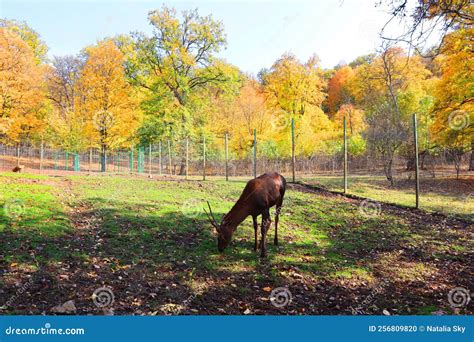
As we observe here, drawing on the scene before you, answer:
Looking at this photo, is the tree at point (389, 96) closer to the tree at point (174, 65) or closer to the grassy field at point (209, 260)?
the grassy field at point (209, 260)

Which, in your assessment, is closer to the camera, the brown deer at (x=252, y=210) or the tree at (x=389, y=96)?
the brown deer at (x=252, y=210)

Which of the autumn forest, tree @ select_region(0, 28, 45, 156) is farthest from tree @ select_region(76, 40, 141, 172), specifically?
tree @ select_region(0, 28, 45, 156)

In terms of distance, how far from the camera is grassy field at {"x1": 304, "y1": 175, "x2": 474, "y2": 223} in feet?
46.9

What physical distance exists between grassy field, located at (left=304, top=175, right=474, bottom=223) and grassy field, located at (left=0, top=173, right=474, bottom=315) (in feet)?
7.25

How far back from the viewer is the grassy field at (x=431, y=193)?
1430 cm

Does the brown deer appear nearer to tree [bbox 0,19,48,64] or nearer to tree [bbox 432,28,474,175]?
tree [bbox 432,28,474,175]

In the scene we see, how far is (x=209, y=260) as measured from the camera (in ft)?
24.7

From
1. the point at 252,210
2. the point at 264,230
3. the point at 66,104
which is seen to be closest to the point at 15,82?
the point at 252,210

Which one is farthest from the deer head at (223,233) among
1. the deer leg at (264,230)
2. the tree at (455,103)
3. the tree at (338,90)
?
the tree at (338,90)

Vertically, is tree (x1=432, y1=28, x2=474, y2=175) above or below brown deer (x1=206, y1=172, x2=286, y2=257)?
above

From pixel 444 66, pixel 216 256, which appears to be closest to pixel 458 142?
pixel 444 66

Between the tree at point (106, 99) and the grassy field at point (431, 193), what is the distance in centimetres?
2085

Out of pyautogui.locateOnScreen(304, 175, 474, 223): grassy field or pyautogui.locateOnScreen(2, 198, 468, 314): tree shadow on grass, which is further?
pyautogui.locateOnScreen(304, 175, 474, 223): grassy field

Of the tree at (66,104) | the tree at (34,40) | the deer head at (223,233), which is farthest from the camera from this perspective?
the tree at (34,40)
